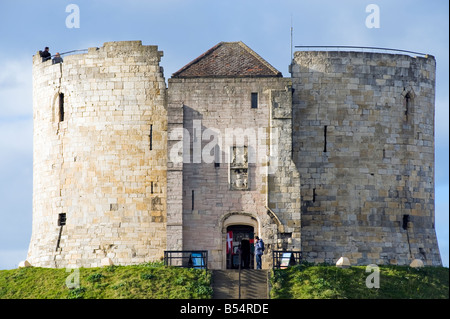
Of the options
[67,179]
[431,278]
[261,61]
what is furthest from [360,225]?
[67,179]

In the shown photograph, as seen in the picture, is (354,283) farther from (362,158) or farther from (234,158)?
(234,158)

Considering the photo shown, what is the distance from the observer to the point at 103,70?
60344 mm

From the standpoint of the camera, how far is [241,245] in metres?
58.1

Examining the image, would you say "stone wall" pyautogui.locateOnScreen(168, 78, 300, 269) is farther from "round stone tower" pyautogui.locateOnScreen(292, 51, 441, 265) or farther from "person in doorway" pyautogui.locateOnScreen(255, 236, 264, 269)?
"round stone tower" pyautogui.locateOnScreen(292, 51, 441, 265)

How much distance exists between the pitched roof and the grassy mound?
347 inches

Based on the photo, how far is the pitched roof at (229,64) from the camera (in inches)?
2323

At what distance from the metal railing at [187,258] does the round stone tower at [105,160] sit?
1873 mm

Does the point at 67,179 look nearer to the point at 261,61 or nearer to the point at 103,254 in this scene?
the point at 103,254

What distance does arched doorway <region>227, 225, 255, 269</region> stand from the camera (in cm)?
5794
